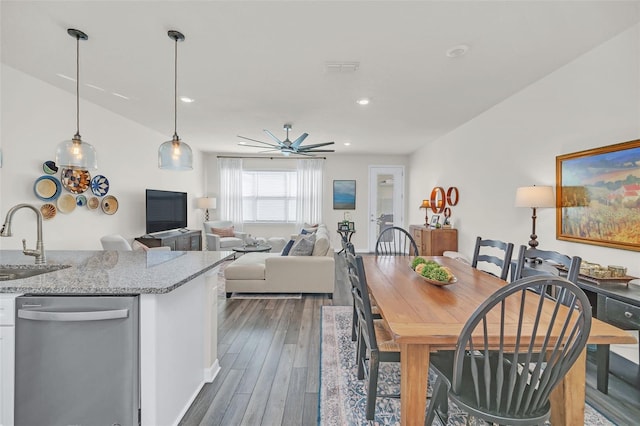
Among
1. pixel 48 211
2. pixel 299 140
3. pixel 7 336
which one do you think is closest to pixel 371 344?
pixel 7 336

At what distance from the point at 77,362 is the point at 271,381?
1229 mm

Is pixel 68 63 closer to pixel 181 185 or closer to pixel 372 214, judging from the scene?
pixel 181 185

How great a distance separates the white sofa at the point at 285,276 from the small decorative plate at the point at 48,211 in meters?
2.04

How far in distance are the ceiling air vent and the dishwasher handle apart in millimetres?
2550

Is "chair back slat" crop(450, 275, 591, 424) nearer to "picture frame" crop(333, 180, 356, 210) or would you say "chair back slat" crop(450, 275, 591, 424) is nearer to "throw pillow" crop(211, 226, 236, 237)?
"throw pillow" crop(211, 226, 236, 237)

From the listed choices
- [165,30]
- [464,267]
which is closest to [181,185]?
[165,30]

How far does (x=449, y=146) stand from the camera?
5.51m

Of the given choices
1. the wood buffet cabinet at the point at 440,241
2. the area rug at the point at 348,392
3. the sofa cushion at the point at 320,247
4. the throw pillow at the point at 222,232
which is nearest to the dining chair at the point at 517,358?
the area rug at the point at 348,392

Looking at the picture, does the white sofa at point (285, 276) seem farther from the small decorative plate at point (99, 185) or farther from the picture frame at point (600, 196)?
the picture frame at point (600, 196)

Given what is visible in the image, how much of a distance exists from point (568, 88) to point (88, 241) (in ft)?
18.8

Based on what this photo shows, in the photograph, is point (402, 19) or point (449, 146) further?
point (449, 146)

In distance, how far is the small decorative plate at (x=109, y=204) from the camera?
13.7 ft

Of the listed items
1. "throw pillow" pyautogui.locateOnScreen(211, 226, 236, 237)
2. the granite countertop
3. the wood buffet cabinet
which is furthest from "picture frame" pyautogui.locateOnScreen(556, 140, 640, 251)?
"throw pillow" pyautogui.locateOnScreen(211, 226, 236, 237)

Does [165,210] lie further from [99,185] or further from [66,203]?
[66,203]
